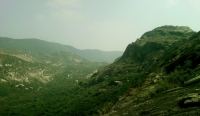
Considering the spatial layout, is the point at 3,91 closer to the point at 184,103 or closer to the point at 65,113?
the point at 65,113

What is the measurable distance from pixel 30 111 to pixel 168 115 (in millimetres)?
53111

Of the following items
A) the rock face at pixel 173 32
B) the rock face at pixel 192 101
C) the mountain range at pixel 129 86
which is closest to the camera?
the rock face at pixel 192 101

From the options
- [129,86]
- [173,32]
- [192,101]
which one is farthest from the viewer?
[173,32]

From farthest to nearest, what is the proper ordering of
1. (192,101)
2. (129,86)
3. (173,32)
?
(173,32), (129,86), (192,101)

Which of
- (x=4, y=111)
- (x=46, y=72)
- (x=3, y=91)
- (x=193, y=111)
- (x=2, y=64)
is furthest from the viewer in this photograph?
(x=46, y=72)

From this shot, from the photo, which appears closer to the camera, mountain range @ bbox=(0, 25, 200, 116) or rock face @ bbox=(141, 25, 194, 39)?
mountain range @ bbox=(0, 25, 200, 116)

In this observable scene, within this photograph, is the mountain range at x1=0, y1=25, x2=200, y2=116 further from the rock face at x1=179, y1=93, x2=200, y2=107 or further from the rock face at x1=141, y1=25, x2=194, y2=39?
the rock face at x1=141, y1=25, x2=194, y2=39

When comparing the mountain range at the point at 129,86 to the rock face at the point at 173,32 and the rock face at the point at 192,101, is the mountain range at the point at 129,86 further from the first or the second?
the rock face at the point at 173,32

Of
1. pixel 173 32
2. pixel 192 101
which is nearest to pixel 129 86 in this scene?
pixel 192 101

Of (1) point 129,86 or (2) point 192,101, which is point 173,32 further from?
(2) point 192,101

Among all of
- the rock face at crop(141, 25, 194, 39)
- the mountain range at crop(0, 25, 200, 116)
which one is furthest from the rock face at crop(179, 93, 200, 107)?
the rock face at crop(141, 25, 194, 39)

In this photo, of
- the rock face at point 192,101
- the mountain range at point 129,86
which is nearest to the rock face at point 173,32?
the mountain range at point 129,86

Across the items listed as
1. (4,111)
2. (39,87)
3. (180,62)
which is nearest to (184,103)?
(180,62)

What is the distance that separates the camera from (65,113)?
48.7m
